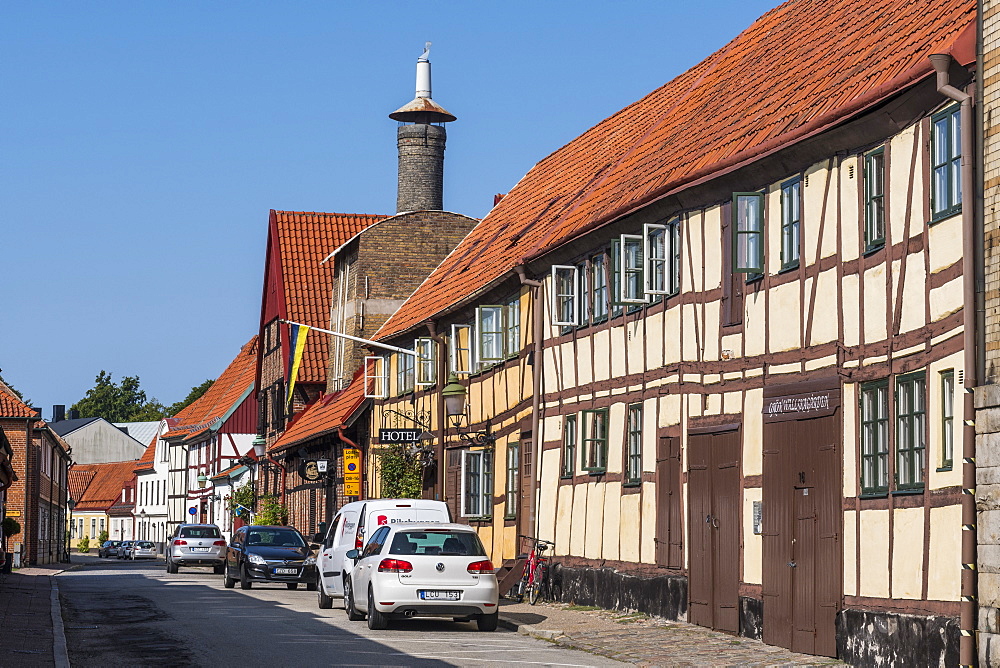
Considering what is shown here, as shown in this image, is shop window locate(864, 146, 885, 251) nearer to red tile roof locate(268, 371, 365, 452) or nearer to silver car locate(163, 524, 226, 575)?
red tile roof locate(268, 371, 365, 452)

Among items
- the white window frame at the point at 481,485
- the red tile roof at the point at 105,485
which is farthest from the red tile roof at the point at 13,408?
the red tile roof at the point at 105,485

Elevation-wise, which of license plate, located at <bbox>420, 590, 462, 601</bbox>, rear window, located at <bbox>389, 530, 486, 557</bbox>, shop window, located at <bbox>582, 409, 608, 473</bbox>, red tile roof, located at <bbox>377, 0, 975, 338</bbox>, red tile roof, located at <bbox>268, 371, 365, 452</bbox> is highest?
red tile roof, located at <bbox>377, 0, 975, 338</bbox>

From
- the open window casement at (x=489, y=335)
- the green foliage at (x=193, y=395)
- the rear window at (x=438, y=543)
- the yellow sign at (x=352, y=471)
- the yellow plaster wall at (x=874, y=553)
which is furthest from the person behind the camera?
the green foliage at (x=193, y=395)

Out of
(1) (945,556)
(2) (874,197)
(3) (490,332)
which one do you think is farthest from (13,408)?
(1) (945,556)

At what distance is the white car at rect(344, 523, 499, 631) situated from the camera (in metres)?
20.3

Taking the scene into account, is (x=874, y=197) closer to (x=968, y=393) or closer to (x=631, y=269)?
(x=968, y=393)

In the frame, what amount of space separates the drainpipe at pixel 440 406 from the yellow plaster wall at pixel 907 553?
18814mm

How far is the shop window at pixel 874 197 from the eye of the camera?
16125 mm

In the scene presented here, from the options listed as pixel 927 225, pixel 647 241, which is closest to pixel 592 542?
pixel 647 241

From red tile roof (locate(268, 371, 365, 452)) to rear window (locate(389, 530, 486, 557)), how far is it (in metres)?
21.2

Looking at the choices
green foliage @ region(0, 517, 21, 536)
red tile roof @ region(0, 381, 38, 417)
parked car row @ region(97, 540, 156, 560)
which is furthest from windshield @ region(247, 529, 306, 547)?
parked car row @ region(97, 540, 156, 560)

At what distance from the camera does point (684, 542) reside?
20891 mm

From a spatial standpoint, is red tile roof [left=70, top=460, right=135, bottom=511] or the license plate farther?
red tile roof [left=70, top=460, right=135, bottom=511]

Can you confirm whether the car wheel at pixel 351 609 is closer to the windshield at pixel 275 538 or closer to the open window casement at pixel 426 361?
the windshield at pixel 275 538
